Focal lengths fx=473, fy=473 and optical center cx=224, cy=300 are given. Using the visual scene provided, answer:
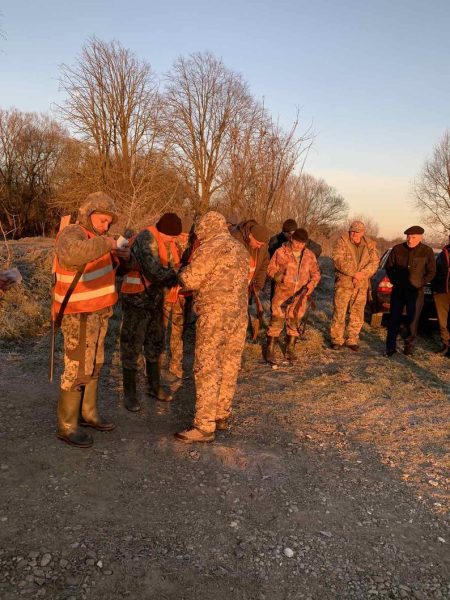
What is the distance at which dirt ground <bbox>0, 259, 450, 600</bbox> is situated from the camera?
2736mm

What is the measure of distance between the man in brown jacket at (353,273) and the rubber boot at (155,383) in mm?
3833

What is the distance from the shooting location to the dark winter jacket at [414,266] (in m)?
7.64

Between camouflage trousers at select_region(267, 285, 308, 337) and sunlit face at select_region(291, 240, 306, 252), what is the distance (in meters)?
0.70

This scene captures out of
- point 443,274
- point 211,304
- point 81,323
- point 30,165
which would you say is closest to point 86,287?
point 81,323

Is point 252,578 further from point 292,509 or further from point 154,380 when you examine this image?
point 154,380

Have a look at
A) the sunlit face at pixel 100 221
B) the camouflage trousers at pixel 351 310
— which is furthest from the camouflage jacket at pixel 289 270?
the sunlit face at pixel 100 221

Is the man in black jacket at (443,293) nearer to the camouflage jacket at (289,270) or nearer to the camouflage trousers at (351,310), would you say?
the camouflage trousers at (351,310)

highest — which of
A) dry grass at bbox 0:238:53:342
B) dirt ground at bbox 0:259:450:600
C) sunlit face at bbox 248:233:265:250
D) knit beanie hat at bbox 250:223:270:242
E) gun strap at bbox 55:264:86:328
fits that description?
knit beanie hat at bbox 250:223:270:242

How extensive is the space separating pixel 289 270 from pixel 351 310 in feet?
5.18

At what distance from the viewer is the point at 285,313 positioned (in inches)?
296

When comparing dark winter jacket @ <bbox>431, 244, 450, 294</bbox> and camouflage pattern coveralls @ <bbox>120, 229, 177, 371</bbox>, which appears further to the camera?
dark winter jacket @ <bbox>431, 244, 450, 294</bbox>

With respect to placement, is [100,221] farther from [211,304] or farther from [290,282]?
[290,282]

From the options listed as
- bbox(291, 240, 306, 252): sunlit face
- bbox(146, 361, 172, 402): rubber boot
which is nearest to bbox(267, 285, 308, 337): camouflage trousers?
bbox(291, 240, 306, 252): sunlit face

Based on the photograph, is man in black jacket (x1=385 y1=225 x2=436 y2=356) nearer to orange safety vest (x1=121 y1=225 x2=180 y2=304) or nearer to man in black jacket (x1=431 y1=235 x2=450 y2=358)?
man in black jacket (x1=431 y1=235 x2=450 y2=358)
